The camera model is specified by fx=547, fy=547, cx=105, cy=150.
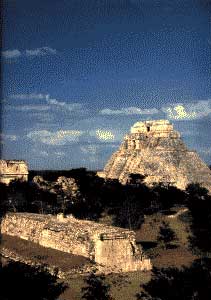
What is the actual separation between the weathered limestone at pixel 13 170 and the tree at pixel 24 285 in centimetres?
4258

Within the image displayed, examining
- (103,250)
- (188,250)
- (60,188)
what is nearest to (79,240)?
(103,250)

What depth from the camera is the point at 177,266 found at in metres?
22.5

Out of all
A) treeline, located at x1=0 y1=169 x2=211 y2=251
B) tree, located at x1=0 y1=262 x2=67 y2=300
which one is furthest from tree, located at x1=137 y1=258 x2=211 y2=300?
treeline, located at x1=0 y1=169 x2=211 y2=251

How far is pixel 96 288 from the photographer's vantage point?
17.8 metres

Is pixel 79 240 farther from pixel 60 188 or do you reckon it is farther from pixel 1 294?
pixel 60 188

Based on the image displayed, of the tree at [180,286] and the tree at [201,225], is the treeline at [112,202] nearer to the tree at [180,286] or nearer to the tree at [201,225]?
the tree at [201,225]

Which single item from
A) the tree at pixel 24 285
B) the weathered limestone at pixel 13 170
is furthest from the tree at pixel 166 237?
the weathered limestone at pixel 13 170

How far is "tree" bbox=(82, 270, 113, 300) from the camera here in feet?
55.0

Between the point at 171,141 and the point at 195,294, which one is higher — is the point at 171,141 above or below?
above

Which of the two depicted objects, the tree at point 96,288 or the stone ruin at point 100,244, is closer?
the tree at point 96,288

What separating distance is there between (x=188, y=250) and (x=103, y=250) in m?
7.13

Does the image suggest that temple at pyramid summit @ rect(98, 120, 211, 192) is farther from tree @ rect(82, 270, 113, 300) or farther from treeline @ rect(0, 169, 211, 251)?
tree @ rect(82, 270, 113, 300)

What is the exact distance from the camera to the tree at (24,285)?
47.8 ft

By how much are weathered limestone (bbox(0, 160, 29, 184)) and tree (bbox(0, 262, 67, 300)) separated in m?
42.6
